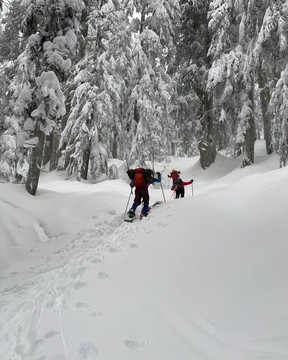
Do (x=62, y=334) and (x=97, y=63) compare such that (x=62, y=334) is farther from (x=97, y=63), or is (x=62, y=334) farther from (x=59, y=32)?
(x=97, y=63)

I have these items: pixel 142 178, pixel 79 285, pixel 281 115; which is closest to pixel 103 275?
pixel 79 285

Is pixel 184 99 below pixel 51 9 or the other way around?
below

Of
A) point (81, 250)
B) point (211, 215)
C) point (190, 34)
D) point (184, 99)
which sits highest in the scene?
point (190, 34)

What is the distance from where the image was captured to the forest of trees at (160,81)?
46.9ft

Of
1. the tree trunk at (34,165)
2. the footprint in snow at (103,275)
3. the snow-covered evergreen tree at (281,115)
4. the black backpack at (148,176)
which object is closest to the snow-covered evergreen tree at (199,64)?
the snow-covered evergreen tree at (281,115)

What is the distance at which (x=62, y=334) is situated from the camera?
365cm

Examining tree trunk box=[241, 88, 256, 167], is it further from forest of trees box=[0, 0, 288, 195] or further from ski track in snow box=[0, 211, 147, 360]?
ski track in snow box=[0, 211, 147, 360]

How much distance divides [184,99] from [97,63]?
19.3 feet

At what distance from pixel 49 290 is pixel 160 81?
15.8 meters

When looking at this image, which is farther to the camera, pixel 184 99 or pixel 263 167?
pixel 184 99

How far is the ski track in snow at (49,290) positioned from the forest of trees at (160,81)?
8.50 m

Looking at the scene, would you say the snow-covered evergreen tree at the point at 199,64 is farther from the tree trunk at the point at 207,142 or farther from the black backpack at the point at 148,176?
the black backpack at the point at 148,176

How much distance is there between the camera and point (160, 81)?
18.6 m

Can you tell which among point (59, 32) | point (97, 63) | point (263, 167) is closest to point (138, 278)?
point (59, 32)
